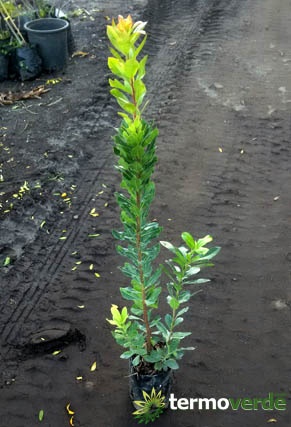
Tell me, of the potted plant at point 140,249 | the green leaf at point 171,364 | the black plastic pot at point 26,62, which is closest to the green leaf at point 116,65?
the potted plant at point 140,249

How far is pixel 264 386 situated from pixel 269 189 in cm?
208

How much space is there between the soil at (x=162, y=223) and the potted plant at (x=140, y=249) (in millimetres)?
403

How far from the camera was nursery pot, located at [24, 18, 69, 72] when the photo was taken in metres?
6.54

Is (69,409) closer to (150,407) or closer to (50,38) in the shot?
(150,407)

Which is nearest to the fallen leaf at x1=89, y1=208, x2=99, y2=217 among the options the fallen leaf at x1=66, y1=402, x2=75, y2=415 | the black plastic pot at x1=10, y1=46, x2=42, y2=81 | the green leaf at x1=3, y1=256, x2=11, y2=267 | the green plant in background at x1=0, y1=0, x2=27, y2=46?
the green leaf at x1=3, y1=256, x2=11, y2=267

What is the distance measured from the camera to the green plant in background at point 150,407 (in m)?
2.79

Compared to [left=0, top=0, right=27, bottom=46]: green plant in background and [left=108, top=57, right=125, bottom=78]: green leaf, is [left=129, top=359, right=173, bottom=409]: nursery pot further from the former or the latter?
[left=0, top=0, right=27, bottom=46]: green plant in background

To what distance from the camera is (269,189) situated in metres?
4.66

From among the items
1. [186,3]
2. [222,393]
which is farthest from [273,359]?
[186,3]

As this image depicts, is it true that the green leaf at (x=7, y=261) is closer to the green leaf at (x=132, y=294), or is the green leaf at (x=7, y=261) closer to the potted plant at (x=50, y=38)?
the green leaf at (x=132, y=294)

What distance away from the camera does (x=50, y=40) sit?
656 centimetres

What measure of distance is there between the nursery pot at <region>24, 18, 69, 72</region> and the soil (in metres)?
0.19

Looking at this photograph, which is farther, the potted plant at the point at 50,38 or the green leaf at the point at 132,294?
the potted plant at the point at 50,38

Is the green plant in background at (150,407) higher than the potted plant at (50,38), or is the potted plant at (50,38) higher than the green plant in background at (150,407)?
the potted plant at (50,38)
